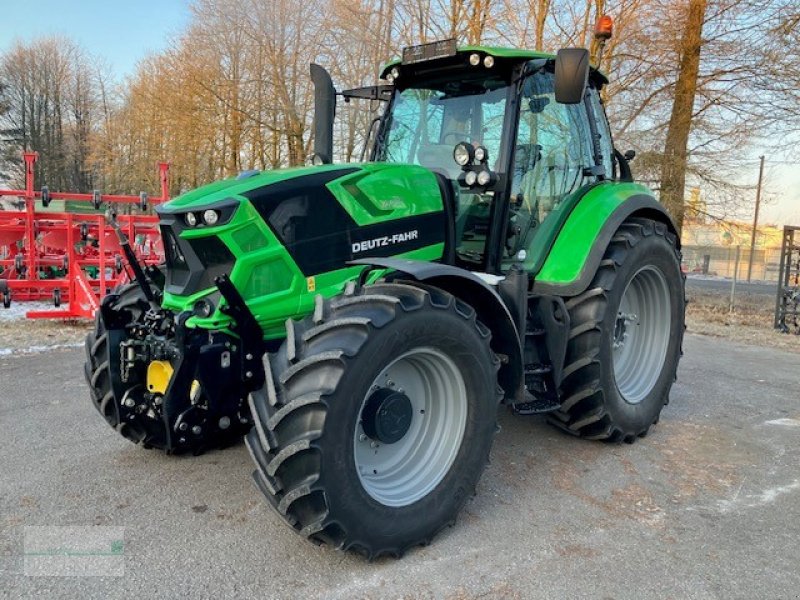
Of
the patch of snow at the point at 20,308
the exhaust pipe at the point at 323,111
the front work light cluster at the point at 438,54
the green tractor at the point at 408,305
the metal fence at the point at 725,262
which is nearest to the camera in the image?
the green tractor at the point at 408,305

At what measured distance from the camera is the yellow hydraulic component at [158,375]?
3195 mm

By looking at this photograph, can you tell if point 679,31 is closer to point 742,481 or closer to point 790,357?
point 790,357

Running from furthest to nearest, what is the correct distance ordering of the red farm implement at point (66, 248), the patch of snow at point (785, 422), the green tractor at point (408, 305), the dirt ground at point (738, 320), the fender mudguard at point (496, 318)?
1. the dirt ground at point (738, 320)
2. the red farm implement at point (66, 248)
3. the patch of snow at point (785, 422)
4. the fender mudguard at point (496, 318)
5. the green tractor at point (408, 305)

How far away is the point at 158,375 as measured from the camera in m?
3.25

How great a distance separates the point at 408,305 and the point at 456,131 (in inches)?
67.9

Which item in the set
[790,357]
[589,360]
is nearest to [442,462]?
[589,360]

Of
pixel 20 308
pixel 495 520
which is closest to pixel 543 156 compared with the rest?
pixel 495 520

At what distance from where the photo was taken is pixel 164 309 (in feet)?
10.6

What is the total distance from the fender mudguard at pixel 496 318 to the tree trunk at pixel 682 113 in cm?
1099

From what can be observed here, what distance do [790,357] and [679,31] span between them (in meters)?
7.76

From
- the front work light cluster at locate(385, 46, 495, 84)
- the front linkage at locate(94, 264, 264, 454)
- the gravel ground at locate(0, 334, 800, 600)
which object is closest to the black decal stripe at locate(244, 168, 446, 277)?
the front linkage at locate(94, 264, 264, 454)

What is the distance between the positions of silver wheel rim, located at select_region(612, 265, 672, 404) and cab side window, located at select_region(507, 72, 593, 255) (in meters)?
0.91

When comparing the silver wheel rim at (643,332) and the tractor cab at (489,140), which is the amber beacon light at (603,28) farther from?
the silver wheel rim at (643,332)

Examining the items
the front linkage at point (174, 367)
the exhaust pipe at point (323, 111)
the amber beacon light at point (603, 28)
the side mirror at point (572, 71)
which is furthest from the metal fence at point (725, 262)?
the front linkage at point (174, 367)
